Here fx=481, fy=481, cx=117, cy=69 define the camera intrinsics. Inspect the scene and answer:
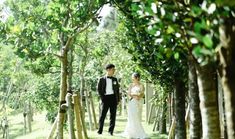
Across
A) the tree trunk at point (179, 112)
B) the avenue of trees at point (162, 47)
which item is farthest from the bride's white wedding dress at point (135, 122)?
the tree trunk at point (179, 112)

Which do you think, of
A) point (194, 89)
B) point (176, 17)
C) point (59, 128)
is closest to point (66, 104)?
point (59, 128)

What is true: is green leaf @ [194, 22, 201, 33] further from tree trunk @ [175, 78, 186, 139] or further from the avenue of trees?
tree trunk @ [175, 78, 186, 139]

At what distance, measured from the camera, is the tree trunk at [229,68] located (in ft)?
12.2

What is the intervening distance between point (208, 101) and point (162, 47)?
783 millimetres

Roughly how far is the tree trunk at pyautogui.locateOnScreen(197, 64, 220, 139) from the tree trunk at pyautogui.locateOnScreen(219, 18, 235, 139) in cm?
79

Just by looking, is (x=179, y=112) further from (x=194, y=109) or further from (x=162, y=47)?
(x=162, y=47)

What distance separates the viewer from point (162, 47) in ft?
14.6

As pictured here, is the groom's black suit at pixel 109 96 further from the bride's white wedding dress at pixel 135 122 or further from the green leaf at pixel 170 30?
the green leaf at pixel 170 30

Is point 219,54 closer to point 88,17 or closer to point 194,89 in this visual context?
point 194,89

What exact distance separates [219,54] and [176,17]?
0.53 metres

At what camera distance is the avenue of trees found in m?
3.71

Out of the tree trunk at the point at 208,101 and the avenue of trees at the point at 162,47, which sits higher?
the avenue of trees at the point at 162,47

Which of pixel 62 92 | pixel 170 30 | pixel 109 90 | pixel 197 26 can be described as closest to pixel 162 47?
pixel 170 30

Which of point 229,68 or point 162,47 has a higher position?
point 162,47
